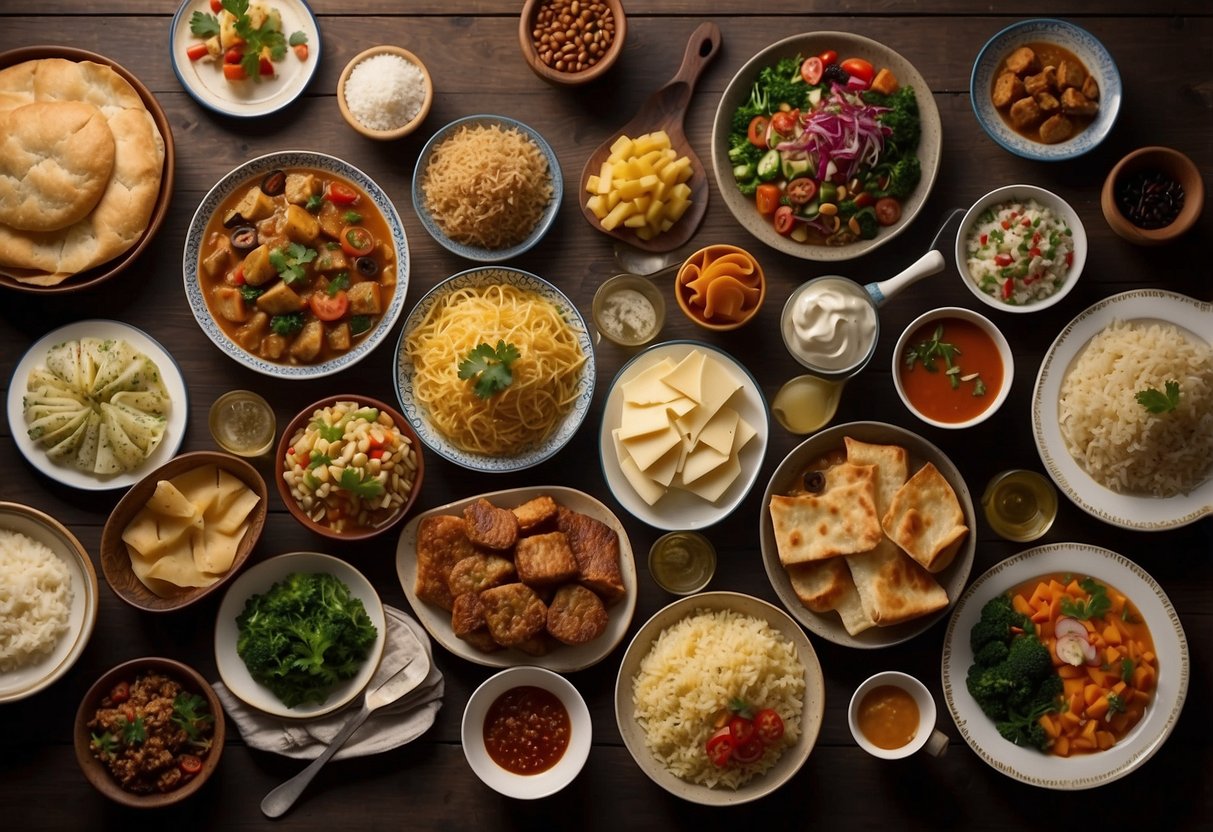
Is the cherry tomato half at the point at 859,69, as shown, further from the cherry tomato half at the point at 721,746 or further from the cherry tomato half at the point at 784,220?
the cherry tomato half at the point at 721,746

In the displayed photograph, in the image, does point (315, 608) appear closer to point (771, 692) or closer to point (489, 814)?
point (489, 814)

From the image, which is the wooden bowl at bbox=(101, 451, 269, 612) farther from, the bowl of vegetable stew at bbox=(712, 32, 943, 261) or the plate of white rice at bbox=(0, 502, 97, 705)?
the bowl of vegetable stew at bbox=(712, 32, 943, 261)

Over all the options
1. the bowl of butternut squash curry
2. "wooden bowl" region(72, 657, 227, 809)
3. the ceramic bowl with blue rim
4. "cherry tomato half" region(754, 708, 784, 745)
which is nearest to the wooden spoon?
the bowl of butternut squash curry

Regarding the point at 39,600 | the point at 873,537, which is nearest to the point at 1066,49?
the point at 873,537

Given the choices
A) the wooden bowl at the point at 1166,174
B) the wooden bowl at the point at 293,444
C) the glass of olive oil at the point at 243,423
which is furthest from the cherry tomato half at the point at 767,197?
the glass of olive oil at the point at 243,423

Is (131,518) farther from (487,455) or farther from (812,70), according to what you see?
(812,70)

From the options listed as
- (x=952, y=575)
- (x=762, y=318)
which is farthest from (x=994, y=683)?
(x=762, y=318)
